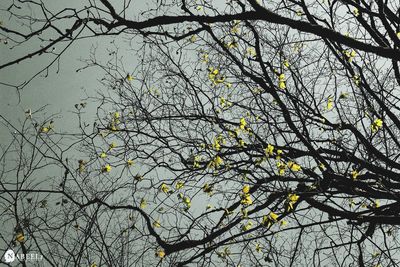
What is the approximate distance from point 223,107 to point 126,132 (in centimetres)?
161

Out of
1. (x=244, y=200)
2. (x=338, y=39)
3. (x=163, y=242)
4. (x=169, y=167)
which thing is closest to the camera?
(x=338, y=39)

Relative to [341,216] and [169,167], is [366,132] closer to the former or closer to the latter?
[341,216]

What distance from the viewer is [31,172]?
6.34 metres

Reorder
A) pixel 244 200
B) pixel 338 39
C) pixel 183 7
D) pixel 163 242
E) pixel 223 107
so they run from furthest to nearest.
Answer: pixel 223 107 < pixel 163 242 < pixel 244 200 < pixel 183 7 < pixel 338 39

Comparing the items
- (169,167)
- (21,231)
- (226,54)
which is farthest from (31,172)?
(226,54)

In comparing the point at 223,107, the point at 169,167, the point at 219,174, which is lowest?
the point at 219,174

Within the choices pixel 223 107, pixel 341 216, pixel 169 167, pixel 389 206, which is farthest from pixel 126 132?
pixel 389 206

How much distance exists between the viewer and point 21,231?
230 inches

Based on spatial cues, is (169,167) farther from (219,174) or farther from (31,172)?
(31,172)

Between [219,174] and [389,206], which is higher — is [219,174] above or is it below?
above

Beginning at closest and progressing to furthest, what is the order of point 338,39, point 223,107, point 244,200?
point 338,39 < point 244,200 < point 223,107

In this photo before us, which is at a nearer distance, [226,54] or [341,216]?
[341,216]


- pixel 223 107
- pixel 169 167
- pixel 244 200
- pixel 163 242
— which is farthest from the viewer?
pixel 223 107

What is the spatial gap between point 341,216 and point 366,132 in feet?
5.06
